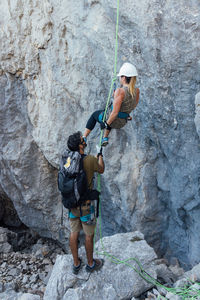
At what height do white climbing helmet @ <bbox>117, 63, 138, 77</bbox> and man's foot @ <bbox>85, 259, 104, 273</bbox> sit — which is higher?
white climbing helmet @ <bbox>117, 63, 138, 77</bbox>

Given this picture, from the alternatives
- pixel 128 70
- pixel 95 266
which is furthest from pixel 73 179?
pixel 128 70

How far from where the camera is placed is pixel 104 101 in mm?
5418

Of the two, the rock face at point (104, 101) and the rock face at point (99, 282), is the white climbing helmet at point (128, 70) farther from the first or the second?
the rock face at point (99, 282)

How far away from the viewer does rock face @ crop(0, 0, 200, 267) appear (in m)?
4.26

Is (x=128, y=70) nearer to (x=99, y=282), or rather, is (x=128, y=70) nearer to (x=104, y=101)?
(x=104, y=101)

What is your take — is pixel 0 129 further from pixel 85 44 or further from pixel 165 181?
pixel 165 181

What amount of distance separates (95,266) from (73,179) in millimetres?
1369

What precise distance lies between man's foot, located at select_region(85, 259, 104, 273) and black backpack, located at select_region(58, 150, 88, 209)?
3.31 ft

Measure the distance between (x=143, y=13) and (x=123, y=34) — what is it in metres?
0.46

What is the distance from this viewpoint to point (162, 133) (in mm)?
4836

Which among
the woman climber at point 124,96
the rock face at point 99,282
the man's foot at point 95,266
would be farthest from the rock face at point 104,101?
the man's foot at point 95,266

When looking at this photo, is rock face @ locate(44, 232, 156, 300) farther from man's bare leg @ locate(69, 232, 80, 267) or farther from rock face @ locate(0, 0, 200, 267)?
rock face @ locate(0, 0, 200, 267)

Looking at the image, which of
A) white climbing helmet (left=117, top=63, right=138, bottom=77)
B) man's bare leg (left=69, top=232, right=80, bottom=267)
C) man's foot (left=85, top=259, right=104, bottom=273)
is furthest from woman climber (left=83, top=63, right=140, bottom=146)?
man's foot (left=85, top=259, right=104, bottom=273)

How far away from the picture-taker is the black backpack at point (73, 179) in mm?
3447
